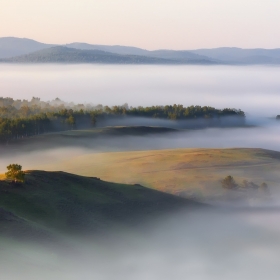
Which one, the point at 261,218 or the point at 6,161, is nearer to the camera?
the point at 261,218

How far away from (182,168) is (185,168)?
0.57 meters

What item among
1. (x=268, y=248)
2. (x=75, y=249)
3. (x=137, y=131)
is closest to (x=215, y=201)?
(x=268, y=248)

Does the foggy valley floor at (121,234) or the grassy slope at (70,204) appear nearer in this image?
the foggy valley floor at (121,234)

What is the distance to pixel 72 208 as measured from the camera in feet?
187

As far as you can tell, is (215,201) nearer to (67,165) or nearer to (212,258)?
(212,258)

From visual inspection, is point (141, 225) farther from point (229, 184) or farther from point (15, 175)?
point (229, 184)

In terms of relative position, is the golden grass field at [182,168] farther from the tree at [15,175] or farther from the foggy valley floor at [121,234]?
the tree at [15,175]

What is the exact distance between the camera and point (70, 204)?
58094mm

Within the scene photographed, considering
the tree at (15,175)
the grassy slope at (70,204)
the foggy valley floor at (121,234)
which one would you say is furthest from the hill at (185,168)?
the tree at (15,175)

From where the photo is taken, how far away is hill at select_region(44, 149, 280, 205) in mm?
82438

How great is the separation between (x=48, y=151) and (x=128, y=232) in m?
69.9

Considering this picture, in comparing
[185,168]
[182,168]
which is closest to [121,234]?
[182,168]

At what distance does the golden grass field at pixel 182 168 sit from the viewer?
8406cm

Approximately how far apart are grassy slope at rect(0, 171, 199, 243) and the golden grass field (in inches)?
518
